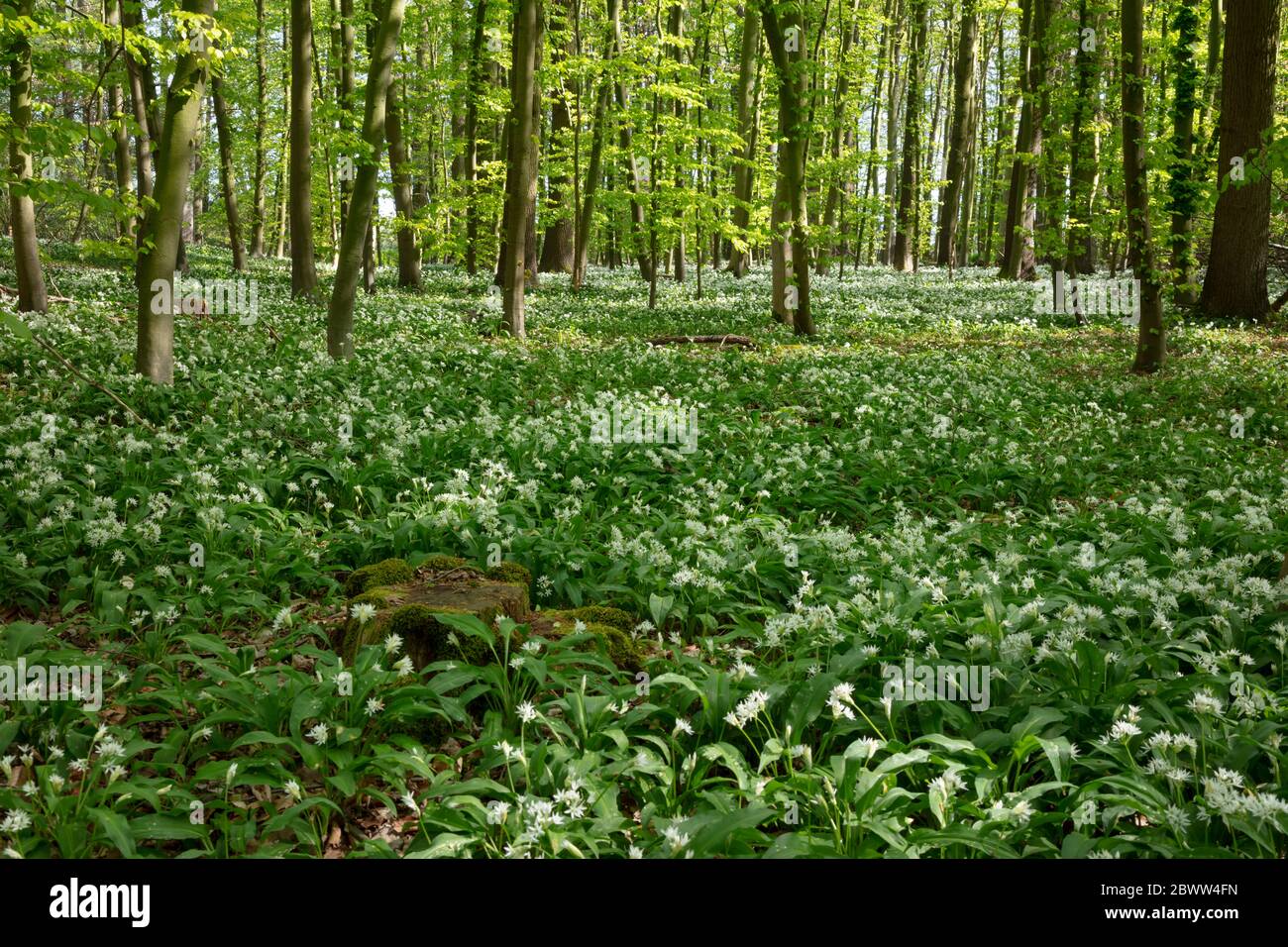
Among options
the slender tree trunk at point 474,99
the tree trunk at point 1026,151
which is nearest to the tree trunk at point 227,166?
the slender tree trunk at point 474,99

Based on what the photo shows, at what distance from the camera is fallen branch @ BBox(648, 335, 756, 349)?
48.4 ft

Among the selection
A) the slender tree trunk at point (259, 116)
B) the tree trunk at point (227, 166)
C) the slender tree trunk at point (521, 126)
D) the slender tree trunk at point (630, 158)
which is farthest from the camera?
the slender tree trunk at point (259, 116)

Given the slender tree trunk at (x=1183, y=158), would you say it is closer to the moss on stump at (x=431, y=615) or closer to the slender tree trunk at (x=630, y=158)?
the slender tree trunk at (x=630, y=158)

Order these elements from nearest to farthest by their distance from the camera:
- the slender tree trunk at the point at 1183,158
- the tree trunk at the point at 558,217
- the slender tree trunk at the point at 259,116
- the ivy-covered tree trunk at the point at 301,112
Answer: the slender tree trunk at the point at 1183,158, the ivy-covered tree trunk at the point at 301,112, the slender tree trunk at the point at 259,116, the tree trunk at the point at 558,217

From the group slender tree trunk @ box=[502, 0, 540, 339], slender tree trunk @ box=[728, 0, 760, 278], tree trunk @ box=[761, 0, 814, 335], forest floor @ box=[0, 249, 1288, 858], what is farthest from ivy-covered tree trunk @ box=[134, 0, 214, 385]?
slender tree trunk @ box=[728, 0, 760, 278]

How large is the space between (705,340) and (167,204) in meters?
8.75

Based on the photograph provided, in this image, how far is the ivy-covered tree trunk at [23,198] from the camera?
9.52 m

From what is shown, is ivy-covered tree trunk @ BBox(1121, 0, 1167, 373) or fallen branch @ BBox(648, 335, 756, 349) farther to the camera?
fallen branch @ BBox(648, 335, 756, 349)

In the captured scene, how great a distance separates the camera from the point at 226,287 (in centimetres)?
1859

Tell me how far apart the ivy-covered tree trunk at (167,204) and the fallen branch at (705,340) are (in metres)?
7.76

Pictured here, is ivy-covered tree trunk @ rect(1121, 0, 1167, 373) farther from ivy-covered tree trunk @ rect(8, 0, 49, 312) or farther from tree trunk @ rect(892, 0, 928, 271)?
tree trunk @ rect(892, 0, 928, 271)

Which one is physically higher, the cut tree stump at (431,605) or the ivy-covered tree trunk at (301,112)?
the ivy-covered tree trunk at (301,112)

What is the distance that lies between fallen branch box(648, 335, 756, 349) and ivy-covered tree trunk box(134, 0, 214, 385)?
776 cm

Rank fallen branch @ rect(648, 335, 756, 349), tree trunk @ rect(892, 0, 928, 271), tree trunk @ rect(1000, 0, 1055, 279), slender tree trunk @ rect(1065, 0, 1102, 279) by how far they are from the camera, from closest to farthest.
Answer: fallen branch @ rect(648, 335, 756, 349) < slender tree trunk @ rect(1065, 0, 1102, 279) < tree trunk @ rect(1000, 0, 1055, 279) < tree trunk @ rect(892, 0, 928, 271)
